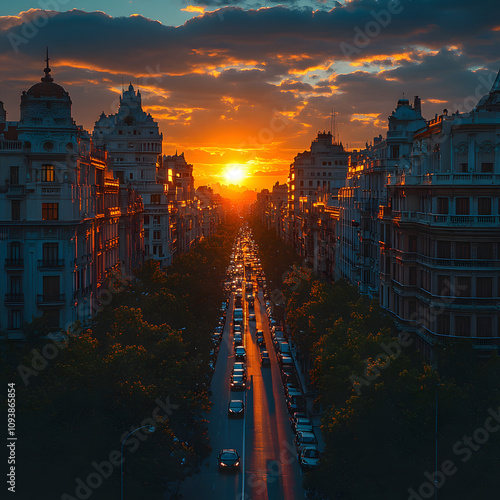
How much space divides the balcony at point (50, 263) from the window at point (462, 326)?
3339 centimetres

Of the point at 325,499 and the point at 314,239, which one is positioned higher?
the point at 314,239

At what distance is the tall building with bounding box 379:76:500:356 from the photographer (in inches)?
2014

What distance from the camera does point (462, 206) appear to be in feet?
171

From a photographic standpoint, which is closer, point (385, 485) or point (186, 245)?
point (385, 485)

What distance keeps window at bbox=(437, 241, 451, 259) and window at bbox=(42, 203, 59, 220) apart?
32.4 m

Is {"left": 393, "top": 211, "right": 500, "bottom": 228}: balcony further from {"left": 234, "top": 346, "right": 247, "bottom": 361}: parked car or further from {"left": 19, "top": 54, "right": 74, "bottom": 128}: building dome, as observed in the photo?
{"left": 234, "top": 346, "right": 247, "bottom": 361}: parked car

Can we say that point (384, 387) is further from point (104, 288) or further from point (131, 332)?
point (104, 288)

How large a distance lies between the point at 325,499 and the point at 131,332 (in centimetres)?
2160

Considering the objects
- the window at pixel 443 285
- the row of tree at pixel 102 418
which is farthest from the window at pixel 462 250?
the row of tree at pixel 102 418

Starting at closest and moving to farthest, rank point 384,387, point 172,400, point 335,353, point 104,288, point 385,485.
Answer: point 385,485
point 384,387
point 172,400
point 335,353
point 104,288

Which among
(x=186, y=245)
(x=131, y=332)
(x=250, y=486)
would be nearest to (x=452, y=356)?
(x=250, y=486)

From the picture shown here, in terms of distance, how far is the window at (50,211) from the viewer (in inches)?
2376

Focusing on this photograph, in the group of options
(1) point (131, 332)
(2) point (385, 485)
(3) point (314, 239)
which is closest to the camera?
(2) point (385, 485)

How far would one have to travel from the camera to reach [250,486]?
47.1 m
